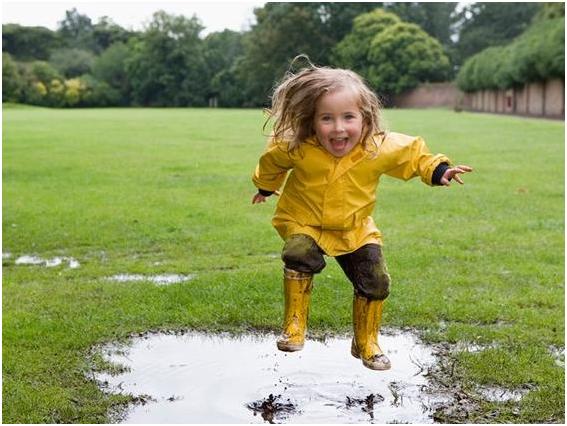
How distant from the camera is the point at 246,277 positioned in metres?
8.36

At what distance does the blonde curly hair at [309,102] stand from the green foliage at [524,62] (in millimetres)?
41375

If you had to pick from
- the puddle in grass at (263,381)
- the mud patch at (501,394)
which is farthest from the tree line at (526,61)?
the mud patch at (501,394)

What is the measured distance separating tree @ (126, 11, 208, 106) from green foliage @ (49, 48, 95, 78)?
23.6 ft

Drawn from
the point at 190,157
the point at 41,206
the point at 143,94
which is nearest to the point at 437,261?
the point at 41,206

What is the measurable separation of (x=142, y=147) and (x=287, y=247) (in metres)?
22.0

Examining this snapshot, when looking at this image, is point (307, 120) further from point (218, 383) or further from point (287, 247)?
point (218, 383)

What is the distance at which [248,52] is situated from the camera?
220ft

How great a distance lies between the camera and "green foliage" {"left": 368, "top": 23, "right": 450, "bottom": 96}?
64.9 m

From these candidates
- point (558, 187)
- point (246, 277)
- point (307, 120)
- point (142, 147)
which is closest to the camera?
point (307, 120)

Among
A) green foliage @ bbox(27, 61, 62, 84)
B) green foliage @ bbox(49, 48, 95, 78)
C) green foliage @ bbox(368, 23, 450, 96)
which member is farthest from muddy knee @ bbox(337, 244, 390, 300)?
green foliage @ bbox(49, 48, 95, 78)

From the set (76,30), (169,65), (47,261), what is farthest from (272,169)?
(76,30)

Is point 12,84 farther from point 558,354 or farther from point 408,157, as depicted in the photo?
point 408,157

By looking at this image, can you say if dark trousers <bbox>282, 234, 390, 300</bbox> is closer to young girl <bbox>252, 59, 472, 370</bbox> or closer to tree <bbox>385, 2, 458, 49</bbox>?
young girl <bbox>252, 59, 472, 370</bbox>

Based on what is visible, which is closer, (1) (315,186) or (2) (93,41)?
(1) (315,186)
